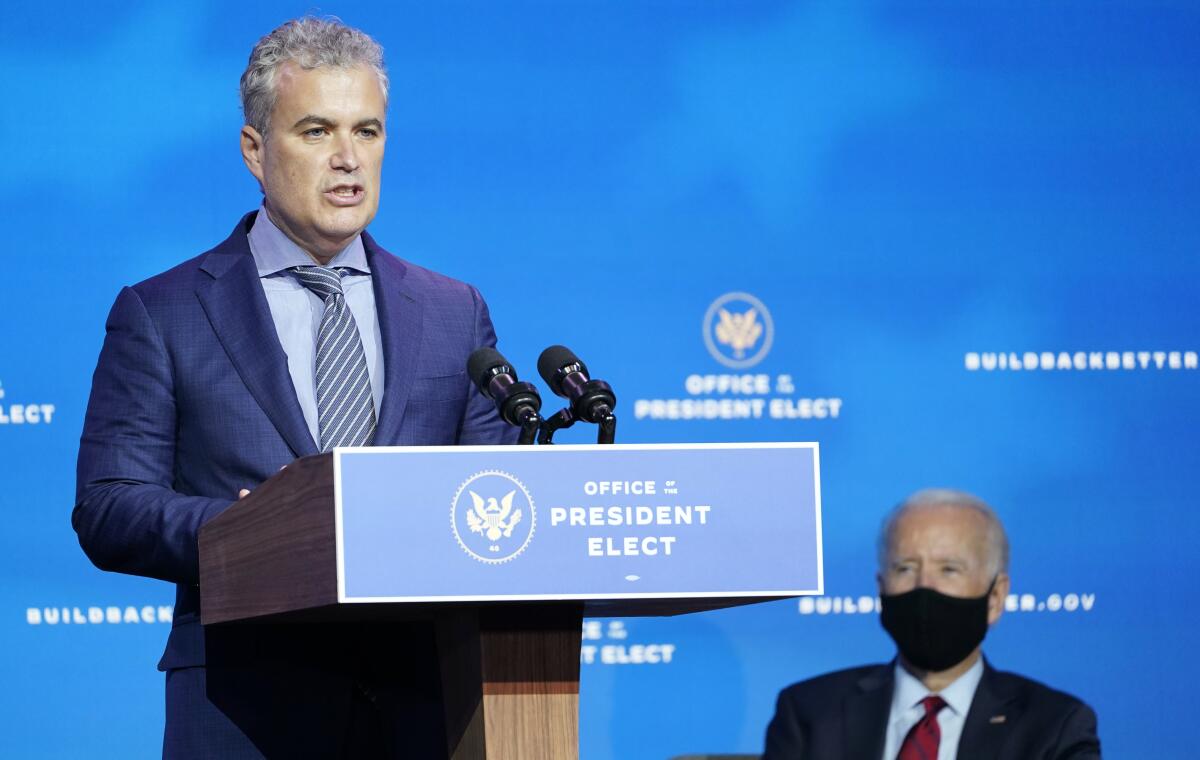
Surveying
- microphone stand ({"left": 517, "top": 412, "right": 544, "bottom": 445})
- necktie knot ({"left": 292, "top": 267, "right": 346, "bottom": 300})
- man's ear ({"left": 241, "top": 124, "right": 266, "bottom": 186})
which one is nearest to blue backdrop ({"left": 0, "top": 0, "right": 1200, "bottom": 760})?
man's ear ({"left": 241, "top": 124, "right": 266, "bottom": 186})

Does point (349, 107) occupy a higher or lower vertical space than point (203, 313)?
higher

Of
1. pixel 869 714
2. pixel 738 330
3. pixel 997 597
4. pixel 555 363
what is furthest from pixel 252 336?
pixel 997 597

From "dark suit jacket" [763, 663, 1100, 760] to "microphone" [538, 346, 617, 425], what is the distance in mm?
1805

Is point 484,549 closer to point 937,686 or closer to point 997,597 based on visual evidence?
point 937,686

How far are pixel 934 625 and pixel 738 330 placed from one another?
32.7 inches

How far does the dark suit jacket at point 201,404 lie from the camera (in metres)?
2.08

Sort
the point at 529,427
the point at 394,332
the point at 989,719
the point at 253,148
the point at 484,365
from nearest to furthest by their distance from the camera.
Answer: the point at 529,427, the point at 484,365, the point at 394,332, the point at 253,148, the point at 989,719

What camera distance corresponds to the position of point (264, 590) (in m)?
1.64

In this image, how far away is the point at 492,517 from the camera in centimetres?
153

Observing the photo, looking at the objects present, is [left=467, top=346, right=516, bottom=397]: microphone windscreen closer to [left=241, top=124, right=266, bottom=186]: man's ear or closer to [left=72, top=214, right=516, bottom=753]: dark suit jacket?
[left=72, top=214, right=516, bottom=753]: dark suit jacket

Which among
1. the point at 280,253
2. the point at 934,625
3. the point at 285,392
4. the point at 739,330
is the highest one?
the point at 739,330

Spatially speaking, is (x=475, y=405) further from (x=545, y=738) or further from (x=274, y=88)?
(x=545, y=738)

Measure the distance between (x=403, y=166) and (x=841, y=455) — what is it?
4.15 ft

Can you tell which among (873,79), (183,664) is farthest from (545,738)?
(873,79)
